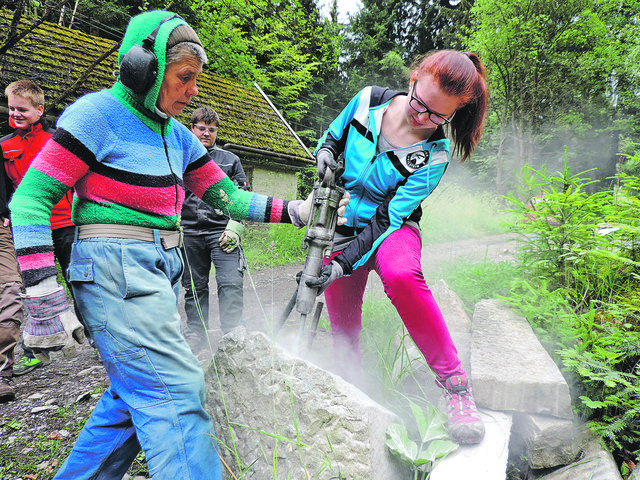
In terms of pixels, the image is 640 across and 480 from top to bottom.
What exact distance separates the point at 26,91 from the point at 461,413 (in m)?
4.16

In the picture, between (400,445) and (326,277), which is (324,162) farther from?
(400,445)

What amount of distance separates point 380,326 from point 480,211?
1210 cm

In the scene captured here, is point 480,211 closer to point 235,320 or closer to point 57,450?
point 235,320

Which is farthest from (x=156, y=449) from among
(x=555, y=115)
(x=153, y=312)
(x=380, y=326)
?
(x=555, y=115)

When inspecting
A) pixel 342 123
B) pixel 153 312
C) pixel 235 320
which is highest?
pixel 342 123

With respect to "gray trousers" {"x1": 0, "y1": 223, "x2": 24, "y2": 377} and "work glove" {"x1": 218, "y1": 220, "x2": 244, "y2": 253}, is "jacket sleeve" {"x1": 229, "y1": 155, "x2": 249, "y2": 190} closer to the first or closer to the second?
"work glove" {"x1": 218, "y1": 220, "x2": 244, "y2": 253}

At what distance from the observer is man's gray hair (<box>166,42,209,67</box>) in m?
1.35

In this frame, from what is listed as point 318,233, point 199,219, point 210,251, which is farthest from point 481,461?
point 199,219

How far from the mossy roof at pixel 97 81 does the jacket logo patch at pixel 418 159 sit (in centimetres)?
699

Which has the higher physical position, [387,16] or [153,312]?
[387,16]

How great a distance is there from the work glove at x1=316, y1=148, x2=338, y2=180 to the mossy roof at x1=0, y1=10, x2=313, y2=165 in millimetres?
6605

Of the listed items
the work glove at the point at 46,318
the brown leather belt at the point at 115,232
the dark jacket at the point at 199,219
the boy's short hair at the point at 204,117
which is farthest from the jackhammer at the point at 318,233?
the boy's short hair at the point at 204,117

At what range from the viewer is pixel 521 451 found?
2.11 metres

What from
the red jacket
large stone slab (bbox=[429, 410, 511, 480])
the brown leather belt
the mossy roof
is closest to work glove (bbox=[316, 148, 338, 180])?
the brown leather belt
